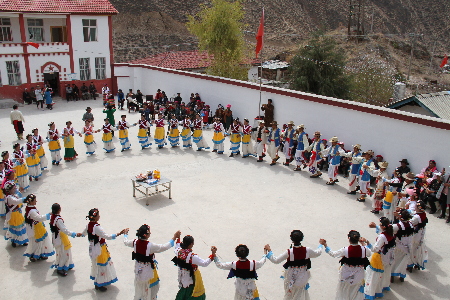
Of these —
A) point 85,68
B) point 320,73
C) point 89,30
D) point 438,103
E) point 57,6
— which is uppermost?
point 57,6

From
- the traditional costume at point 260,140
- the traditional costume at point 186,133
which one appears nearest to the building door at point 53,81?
the traditional costume at point 186,133

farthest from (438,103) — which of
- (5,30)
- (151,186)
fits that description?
(5,30)

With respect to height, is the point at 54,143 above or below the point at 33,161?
above

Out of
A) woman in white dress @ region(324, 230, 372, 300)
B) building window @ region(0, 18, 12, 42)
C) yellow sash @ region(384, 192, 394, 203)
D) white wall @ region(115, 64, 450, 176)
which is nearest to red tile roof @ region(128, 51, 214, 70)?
white wall @ region(115, 64, 450, 176)

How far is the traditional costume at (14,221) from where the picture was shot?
7797 millimetres

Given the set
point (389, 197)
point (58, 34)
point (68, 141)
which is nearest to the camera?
point (389, 197)

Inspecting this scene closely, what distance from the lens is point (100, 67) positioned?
26.6m

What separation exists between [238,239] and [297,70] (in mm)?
18953

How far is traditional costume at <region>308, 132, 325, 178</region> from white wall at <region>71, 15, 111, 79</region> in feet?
60.7

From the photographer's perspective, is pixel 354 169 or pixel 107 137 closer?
pixel 354 169

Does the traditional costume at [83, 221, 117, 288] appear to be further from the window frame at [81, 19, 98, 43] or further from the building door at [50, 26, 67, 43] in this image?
the building door at [50, 26, 67, 43]

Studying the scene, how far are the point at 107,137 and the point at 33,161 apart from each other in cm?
297

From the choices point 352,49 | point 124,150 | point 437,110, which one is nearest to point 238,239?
point 124,150

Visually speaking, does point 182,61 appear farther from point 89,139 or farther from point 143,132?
point 89,139
